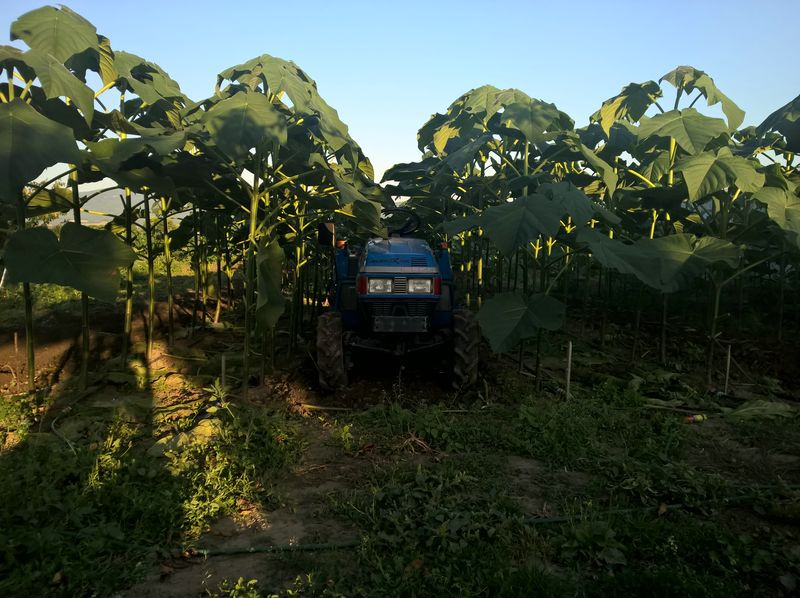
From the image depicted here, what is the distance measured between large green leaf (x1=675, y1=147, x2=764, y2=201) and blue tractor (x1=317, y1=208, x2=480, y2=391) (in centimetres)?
207

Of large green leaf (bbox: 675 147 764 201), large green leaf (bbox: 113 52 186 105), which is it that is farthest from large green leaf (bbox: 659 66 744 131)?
large green leaf (bbox: 113 52 186 105)

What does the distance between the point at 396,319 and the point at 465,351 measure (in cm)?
68

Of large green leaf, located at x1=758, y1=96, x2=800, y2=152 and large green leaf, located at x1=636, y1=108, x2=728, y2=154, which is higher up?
large green leaf, located at x1=758, y1=96, x2=800, y2=152

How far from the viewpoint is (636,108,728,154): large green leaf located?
15.0ft

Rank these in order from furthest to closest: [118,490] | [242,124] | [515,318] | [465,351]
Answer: [465,351] < [515,318] < [242,124] < [118,490]

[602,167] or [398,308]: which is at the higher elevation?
[602,167]


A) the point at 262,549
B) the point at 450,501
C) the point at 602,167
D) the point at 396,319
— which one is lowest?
the point at 262,549

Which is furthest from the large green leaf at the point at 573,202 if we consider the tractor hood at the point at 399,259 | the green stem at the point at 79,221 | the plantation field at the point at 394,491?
the green stem at the point at 79,221

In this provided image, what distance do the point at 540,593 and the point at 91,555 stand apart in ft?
6.53

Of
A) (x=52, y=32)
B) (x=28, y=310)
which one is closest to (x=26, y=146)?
(x=52, y=32)

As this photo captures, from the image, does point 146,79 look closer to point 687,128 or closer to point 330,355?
point 330,355

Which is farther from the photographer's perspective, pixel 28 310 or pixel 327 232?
pixel 327 232

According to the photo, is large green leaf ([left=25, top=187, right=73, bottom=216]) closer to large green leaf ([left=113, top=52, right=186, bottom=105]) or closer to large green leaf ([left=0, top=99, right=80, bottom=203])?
large green leaf ([left=113, top=52, right=186, bottom=105])

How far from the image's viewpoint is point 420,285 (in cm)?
506
